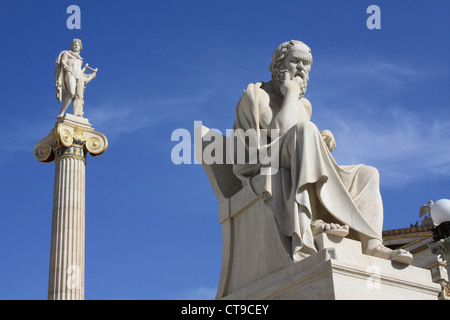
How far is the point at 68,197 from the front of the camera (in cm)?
1891

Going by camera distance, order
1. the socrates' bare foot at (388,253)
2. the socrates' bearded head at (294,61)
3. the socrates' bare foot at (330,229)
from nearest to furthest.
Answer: the socrates' bare foot at (330,229) < the socrates' bare foot at (388,253) < the socrates' bearded head at (294,61)

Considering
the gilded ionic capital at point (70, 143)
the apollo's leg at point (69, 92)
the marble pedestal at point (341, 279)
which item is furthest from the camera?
the apollo's leg at point (69, 92)

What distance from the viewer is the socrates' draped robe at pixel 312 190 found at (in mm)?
6977

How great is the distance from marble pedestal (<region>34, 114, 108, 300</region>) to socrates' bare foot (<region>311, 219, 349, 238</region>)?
1177cm

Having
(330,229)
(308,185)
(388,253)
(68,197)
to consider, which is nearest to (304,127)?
(308,185)

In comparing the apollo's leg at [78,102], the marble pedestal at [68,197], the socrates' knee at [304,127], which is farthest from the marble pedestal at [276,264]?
the apollo's leg at [78,102]

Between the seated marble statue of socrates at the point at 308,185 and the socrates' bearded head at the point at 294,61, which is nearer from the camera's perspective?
the seated marble statue of socrates at the point at 308,185

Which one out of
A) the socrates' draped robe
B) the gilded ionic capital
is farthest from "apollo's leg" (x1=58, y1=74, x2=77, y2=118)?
the socrates' draped robe

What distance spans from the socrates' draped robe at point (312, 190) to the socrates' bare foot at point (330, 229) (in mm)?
93

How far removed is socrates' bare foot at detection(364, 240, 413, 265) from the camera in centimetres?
702

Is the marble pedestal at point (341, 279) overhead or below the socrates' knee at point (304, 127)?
below

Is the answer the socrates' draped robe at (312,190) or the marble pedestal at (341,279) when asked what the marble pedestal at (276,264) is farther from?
A: the socrates' draped robe at (312,190)

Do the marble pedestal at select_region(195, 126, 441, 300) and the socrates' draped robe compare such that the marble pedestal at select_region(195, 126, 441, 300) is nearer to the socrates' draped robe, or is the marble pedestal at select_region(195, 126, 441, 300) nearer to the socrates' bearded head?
the socrates' draped robe
